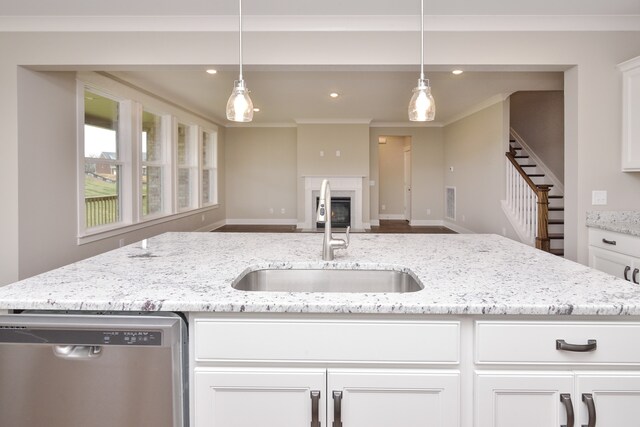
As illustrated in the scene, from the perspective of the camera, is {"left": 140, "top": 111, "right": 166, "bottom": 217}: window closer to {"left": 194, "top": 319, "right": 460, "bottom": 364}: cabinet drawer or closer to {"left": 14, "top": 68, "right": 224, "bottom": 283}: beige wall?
{"left": 14, "top": 68, "right": 224, "bottom": 283}: beige wall

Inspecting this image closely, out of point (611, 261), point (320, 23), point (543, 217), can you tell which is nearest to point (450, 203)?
point (543, 217)

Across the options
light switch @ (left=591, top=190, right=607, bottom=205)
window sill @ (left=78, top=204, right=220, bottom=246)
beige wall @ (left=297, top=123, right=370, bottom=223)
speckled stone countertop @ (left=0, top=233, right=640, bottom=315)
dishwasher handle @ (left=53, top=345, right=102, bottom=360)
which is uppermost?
beige wall @ (left=297, top=123, right=370, bottom=223)

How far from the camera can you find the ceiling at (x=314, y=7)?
2.91m

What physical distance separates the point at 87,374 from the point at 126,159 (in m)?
4.72

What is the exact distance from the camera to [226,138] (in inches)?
384

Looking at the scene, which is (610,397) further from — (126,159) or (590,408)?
(126,159)

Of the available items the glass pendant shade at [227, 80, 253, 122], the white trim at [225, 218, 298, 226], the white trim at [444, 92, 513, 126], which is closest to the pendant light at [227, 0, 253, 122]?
the glass pendant shade at [227, 80, 253, 122]

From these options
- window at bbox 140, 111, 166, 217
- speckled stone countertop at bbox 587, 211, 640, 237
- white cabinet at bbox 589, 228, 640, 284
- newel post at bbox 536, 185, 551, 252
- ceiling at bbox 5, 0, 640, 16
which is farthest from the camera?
window at bbox 140, 111, 166, 217

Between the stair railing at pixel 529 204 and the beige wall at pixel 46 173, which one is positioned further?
the stair railing at pixel 529 204

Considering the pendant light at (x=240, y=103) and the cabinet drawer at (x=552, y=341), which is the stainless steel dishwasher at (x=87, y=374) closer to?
the cabinet drawer at (x=552, y=341)

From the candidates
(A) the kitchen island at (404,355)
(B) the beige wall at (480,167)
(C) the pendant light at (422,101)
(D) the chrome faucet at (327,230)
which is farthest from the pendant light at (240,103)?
(B) the beige wall at (480,167)

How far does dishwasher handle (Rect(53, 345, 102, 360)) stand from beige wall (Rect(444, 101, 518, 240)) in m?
5.94

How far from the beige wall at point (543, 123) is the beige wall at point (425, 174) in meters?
2.05

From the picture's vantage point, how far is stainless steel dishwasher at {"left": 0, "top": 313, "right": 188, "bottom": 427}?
110 cm
